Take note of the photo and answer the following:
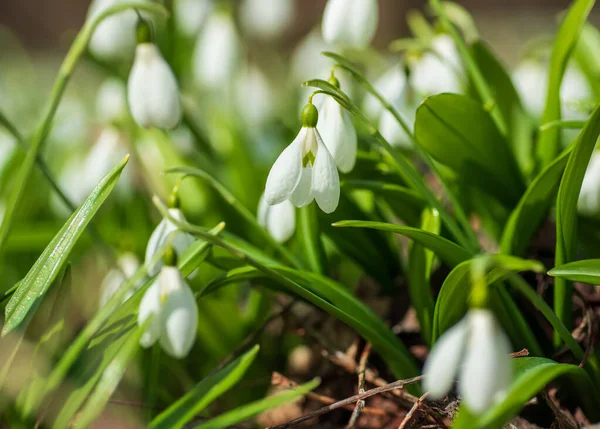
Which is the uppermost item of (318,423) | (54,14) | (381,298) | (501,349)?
(54,14)

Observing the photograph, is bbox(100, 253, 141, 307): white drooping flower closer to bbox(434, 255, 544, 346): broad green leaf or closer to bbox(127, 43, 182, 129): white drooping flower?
bbox(127, 43, 182, 129): white drooping flower

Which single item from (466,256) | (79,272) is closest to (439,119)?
(466,256)

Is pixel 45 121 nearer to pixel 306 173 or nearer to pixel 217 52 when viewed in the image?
pixel 306 173

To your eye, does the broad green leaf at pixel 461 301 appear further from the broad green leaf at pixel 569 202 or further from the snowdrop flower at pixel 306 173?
the snowdrop flower at pixel 306 173

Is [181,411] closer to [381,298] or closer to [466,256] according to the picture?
[466,256]

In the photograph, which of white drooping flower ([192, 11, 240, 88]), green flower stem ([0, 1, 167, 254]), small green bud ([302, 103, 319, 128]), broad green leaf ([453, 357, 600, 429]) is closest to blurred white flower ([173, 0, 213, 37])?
white drooping flower ([192, 11, 240, 88])

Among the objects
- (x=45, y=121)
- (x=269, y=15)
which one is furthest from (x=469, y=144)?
(x=269, y=15)
